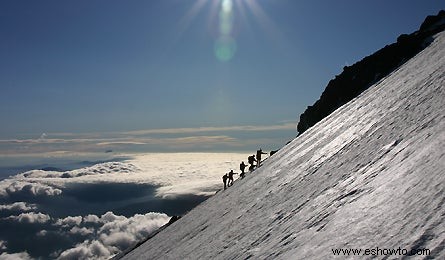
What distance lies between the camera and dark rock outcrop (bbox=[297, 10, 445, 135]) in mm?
57625

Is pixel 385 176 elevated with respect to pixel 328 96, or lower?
lower

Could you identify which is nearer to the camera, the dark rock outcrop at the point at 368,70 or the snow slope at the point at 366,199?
the snow slope at the point at 366,199

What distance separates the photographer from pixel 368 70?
64.2 m

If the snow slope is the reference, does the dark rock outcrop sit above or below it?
above

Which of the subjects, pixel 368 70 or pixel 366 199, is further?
pixel 368 70

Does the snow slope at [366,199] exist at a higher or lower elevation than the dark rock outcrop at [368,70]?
lower

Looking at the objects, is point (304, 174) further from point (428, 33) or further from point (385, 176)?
point (428, 33)

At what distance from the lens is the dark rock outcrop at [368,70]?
57625 mm

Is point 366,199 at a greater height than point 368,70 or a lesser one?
lesser

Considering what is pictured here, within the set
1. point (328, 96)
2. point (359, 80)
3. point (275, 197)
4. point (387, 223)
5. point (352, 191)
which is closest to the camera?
point (387, 223)

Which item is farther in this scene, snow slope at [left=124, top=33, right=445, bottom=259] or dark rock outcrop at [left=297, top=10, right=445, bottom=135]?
dark rock outcrop at [left=297, top=10, right=445, bottom=135]

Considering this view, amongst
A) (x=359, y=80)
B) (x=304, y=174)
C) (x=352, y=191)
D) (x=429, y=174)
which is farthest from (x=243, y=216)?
(x=359, y=80)

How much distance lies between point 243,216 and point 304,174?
4600 mm

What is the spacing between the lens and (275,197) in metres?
22.3
